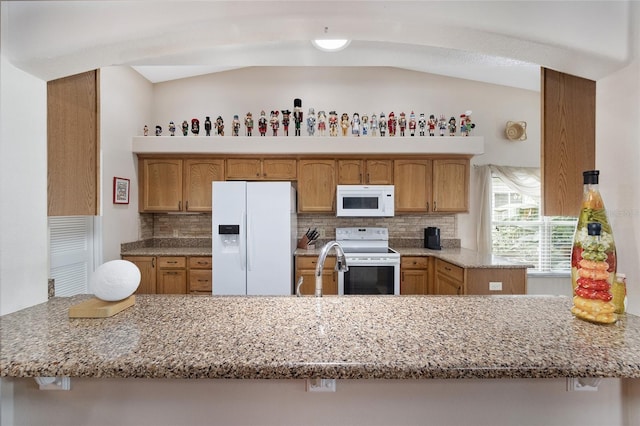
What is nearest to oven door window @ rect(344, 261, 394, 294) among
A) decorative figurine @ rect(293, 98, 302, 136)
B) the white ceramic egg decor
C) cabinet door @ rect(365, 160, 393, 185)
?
cabinet door @ rect(365, 160, 393, 185)

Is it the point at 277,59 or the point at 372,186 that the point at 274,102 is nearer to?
the point at 372,186

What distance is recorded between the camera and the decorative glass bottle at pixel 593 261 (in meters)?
0.97

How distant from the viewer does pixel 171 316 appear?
106 centimetres

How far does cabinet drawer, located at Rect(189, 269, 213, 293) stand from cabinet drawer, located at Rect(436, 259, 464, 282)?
253cm

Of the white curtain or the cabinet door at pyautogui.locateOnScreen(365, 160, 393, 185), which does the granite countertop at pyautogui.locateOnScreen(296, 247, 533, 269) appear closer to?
the white curtain

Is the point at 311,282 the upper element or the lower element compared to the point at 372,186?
lower

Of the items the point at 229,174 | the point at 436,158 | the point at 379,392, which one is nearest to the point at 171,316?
the point at 379,392

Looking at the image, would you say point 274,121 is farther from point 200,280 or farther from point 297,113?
point 200,280

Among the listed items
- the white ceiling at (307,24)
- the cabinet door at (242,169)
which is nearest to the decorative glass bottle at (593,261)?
the white ceiling at (307,24)

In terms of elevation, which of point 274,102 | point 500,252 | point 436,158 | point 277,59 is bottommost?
point 500,252

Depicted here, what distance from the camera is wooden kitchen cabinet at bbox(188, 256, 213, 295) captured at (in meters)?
3.37

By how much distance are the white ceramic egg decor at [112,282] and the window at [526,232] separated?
4079mm

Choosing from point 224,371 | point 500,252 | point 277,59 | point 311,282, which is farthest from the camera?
point 500,252

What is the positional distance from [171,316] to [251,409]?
419mm
